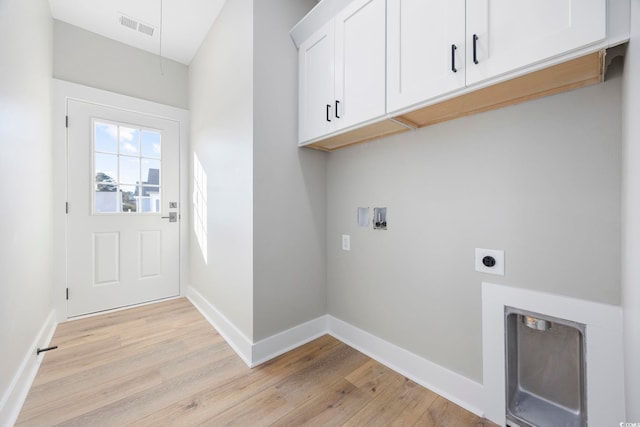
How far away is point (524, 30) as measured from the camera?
928mm

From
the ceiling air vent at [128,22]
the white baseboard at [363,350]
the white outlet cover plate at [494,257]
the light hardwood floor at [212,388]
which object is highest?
the ceiling air vent at [128,22]

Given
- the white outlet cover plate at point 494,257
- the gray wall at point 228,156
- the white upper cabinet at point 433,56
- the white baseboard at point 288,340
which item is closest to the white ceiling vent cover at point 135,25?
the gray wall at point 228,156

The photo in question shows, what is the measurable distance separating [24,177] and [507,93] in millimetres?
2738

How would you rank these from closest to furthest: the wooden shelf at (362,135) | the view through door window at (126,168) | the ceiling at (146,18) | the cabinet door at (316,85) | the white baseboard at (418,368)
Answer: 1. the white baseboard at (418,368)
2. the wooden shelf at (362,135)
3. the cabinet door at (316,85)
4. the ceiling at (146,18)
5. the view through door window at (126,168)

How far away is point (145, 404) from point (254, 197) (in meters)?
1.30

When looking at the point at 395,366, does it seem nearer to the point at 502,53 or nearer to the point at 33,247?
the point at 502,53

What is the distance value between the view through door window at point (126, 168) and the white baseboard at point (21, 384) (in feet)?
3.99

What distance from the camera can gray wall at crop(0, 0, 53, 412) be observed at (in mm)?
1255

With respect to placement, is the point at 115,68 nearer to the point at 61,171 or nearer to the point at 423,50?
the point at 61,171

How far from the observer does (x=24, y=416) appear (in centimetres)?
128

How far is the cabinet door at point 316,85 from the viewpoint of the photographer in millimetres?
1675

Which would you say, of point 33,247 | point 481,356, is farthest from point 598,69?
point 33,247

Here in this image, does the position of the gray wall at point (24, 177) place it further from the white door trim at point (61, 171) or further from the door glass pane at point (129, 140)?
the door glass pane at point (129, 140)

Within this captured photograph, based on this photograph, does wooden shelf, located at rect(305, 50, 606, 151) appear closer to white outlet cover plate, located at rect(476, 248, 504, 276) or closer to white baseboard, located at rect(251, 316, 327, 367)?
white outlet cover plate, located at rect(476, 248, 504, 276)
